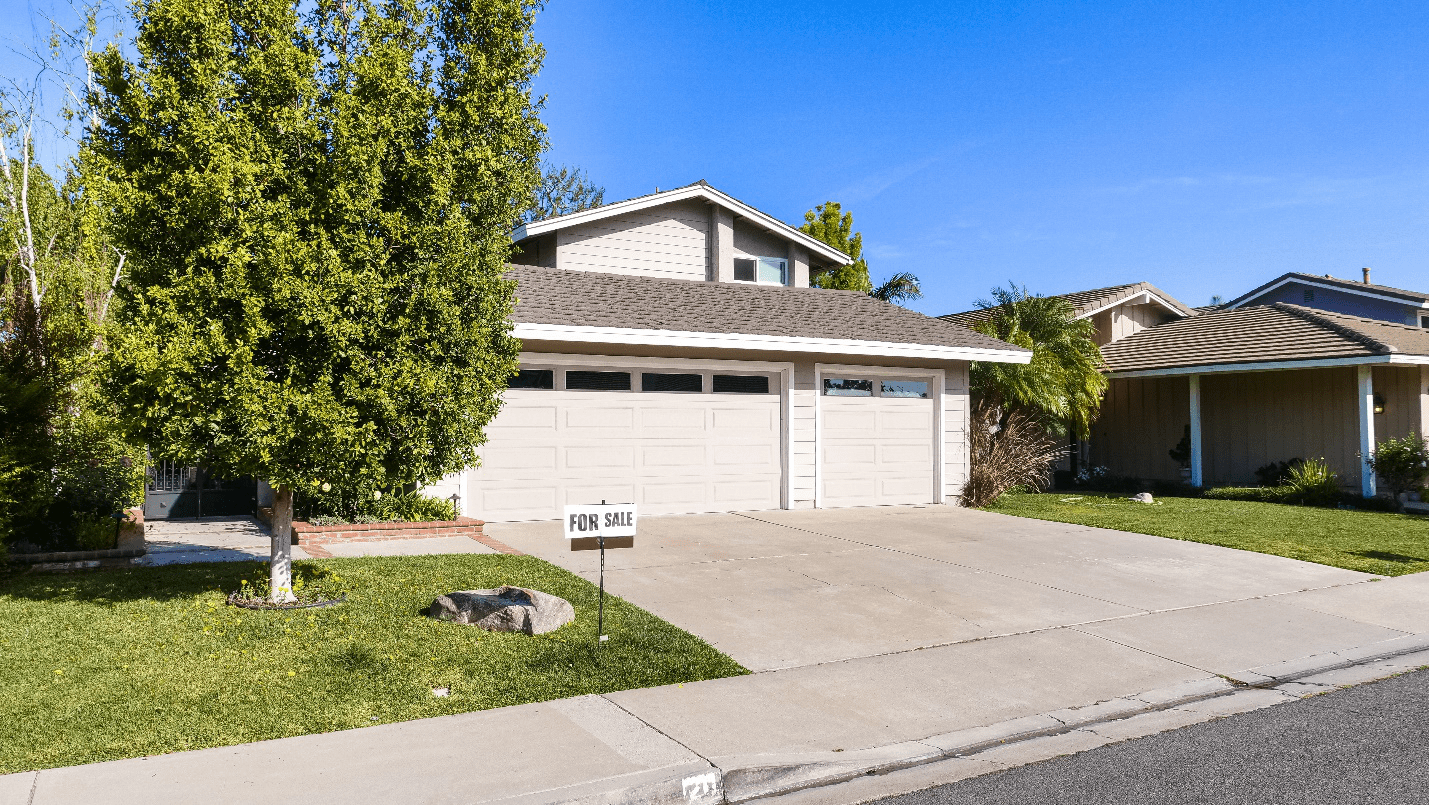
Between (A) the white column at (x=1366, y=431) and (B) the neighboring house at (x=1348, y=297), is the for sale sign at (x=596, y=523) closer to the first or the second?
(A) the white column at (x=1366, y=431)

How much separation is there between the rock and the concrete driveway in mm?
1029

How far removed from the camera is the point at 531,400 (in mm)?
13242

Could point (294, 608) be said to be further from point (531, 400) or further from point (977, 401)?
point (977, 401)

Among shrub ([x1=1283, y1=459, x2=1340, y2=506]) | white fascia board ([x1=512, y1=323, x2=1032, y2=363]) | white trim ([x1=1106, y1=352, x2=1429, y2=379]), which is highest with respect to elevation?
white fascia board ([x1=512, y1=323, x2=1032, y2=363])

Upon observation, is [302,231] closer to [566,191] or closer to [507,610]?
[507,610]

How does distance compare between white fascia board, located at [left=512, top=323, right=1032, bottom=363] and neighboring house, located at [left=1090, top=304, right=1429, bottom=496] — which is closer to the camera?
white fascia board, located at [left=512, top=323, right=1032, bottom=363]

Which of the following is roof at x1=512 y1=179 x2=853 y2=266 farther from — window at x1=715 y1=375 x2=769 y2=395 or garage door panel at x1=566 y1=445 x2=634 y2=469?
garage door panel at x1=566 y1=445 x2=634 y2=469

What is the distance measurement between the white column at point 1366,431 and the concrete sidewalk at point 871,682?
28.0ft

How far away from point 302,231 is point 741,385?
9008 mm

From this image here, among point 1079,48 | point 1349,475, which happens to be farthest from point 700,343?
point 1349,475

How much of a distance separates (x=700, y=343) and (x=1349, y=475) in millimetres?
13873

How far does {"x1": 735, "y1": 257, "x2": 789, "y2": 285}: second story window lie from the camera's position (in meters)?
19.2

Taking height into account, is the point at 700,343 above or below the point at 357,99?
below

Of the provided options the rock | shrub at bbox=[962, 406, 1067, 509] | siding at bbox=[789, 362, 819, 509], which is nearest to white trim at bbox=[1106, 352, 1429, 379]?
shrub at bbox=[962, 406, 1067, 509]
